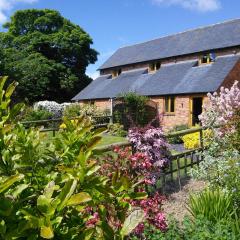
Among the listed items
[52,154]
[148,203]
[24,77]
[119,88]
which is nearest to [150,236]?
[148,203]

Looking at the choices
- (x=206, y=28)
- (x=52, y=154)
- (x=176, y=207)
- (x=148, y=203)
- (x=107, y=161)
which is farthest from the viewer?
(x=206, y=28)

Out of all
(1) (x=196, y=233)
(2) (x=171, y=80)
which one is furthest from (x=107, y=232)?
(2) (x=171, y=80)

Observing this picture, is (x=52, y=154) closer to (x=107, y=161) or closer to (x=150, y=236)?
(x=150, y=236)

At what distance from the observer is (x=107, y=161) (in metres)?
6.29

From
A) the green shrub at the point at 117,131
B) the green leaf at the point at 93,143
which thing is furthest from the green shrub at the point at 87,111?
the green leaf at the point at 93,143

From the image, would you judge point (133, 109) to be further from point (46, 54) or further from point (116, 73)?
point (46, 54)

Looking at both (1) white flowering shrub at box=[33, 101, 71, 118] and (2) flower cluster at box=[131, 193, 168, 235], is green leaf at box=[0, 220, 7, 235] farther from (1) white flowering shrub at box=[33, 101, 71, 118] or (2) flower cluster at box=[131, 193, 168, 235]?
(1) white flowering shrub at box=[33, 101, 71, 118]

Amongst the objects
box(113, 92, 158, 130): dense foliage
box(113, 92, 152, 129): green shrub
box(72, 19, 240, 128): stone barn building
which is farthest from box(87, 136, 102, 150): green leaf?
box(113, 92, 152, 129): green shrub

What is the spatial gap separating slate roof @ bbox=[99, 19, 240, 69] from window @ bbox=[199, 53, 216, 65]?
447mm

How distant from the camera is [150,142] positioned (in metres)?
8.03

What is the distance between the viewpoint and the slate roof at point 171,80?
26812 millimetres

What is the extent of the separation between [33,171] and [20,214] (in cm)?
40

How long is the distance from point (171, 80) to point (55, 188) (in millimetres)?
28948

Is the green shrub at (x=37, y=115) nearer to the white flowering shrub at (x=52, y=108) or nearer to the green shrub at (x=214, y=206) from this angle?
the white flowering shrub at (x=52, y=108)
